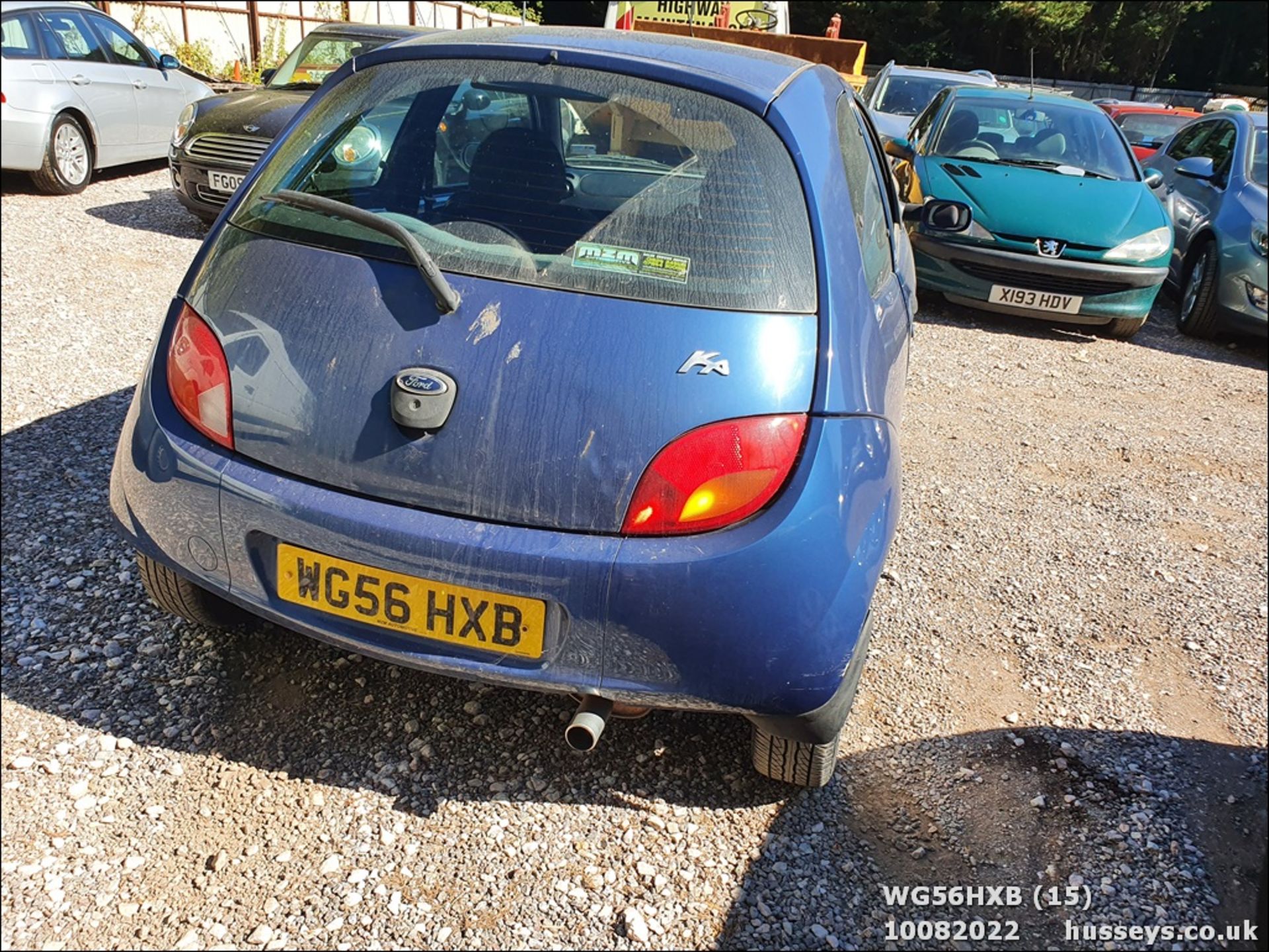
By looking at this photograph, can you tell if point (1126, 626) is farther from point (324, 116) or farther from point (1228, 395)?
point (1228, 395)

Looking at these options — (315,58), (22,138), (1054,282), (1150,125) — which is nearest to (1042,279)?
(1054,282)

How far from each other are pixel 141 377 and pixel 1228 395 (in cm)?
611

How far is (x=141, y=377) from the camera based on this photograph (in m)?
2.40

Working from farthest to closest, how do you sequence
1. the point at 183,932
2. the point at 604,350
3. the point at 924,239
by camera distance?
1. the point at 924,239
2. the point at 604,350
3. the point at 183,932

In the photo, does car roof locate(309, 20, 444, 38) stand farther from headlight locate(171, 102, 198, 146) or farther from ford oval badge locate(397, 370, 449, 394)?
ford oval badge locate(397, 370, 449, 394)

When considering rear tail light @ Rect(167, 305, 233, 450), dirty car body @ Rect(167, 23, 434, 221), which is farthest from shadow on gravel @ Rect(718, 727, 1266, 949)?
dirty car body @ Rect(167, 23, 434, 221)

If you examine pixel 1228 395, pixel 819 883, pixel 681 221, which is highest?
pixel 681 221

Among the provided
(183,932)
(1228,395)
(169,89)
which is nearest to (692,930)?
(183,932)

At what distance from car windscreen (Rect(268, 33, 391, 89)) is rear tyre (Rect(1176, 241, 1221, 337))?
6.73 metres

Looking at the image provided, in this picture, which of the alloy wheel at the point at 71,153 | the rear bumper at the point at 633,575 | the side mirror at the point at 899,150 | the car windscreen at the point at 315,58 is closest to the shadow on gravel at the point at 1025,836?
Answer: the rear bumper at the point at 633,575

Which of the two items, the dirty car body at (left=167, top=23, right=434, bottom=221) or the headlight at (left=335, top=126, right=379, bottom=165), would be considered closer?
the headlight at (left=335, top=126, right=379, bottom=165)

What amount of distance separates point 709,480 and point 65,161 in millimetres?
8817

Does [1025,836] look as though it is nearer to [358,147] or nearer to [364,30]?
[358,147]

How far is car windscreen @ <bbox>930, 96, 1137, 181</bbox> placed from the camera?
7555 millimetres
